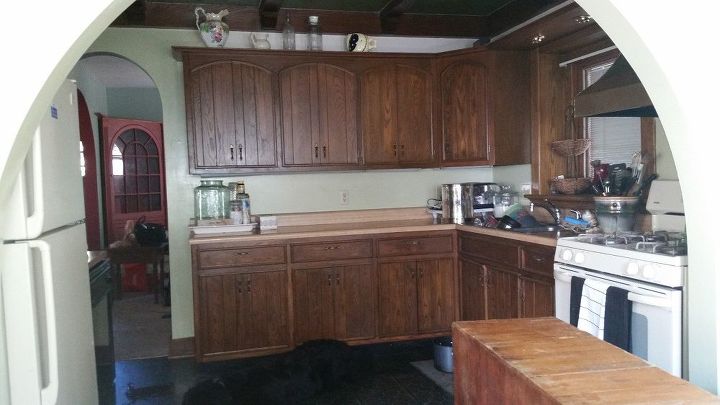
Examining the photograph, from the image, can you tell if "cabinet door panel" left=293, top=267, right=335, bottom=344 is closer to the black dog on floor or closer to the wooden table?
the black dog on floor

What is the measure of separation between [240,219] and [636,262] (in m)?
2.58

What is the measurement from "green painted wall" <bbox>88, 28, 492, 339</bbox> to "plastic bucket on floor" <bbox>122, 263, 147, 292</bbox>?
278cm

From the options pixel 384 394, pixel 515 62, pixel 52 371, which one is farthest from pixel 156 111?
pixel 52 371

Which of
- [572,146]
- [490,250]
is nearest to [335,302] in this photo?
[490,250]

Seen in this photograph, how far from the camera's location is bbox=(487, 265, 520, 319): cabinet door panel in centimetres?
332

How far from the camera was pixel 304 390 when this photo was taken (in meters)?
3.11

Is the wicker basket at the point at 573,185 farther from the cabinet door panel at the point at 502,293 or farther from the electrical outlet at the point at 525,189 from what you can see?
the cabinet door panel at the point at 502,293

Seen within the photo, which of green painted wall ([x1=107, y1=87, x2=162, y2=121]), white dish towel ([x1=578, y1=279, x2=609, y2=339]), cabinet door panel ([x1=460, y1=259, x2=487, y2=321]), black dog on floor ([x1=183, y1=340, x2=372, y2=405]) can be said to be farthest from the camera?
green painted wall ([x1=107, y1=87, x2=162, y2=121])

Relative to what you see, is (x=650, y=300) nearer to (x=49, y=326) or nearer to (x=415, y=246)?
(x=415, y=246)

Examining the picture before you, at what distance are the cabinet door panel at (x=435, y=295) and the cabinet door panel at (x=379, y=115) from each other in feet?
2.86

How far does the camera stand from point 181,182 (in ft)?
13.0

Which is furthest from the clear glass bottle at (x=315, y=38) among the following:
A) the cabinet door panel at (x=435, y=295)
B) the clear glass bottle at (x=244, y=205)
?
the cabinet door panel at (x=435, y=295)

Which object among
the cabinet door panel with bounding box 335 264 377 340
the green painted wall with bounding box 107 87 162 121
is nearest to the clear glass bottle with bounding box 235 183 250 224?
the cabinet door panel with bounding box 335 264 377 340

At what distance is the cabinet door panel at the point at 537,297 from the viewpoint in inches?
117
